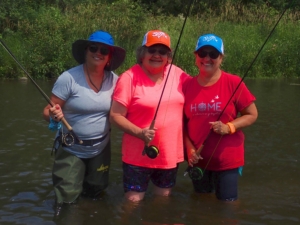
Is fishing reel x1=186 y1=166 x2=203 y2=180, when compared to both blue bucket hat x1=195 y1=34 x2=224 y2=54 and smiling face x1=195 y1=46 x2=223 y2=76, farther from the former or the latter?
blue bucket hat x1=195 y1=34 x2=224 y2=54

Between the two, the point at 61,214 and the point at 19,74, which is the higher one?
the point at 61,214

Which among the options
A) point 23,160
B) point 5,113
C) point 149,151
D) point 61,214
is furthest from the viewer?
point 5,113

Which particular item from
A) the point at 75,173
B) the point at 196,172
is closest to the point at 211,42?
the point at 196,172

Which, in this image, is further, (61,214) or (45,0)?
(45,0)

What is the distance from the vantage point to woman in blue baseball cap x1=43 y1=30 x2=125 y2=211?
17.3ft

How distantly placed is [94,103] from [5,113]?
6.77 meters

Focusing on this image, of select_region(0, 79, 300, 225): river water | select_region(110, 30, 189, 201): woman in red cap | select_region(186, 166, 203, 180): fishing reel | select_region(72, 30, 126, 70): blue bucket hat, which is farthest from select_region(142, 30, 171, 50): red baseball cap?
select_region(0, 79, 300, 225): river water

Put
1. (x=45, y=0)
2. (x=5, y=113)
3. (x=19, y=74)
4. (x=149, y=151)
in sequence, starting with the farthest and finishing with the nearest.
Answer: (x=45, y=0) < (x=19, y=74) < (x=5, y=113) < (x=149, y=151)

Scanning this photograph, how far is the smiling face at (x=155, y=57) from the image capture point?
5.20 meters

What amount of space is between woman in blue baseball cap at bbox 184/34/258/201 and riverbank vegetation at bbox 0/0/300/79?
1306 cm

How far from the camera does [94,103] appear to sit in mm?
5305

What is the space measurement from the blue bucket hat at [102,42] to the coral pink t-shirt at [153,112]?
15.5 inches

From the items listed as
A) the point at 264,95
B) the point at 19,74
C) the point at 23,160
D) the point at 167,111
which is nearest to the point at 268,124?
the point at 264,95

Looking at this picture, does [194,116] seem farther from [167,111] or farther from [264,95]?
[264,95]
